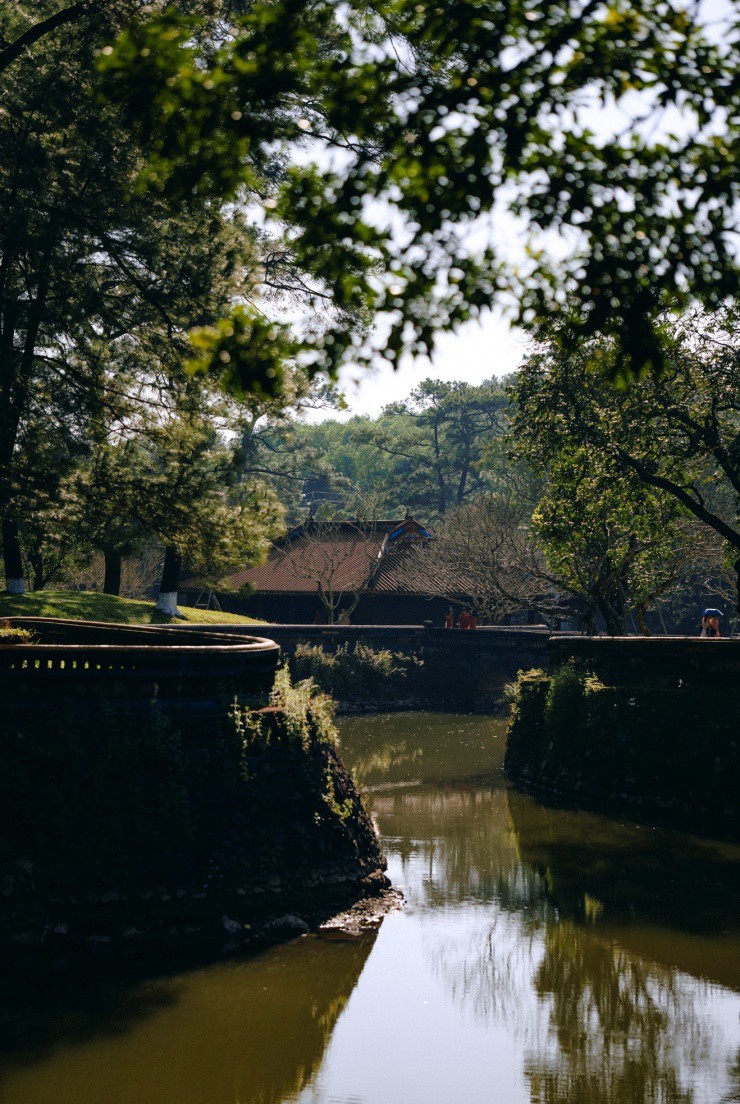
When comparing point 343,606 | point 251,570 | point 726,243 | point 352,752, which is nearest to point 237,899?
point 726,243

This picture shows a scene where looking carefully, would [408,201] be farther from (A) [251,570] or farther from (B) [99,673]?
(A) [251,570]

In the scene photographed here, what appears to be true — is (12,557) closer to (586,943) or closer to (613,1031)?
(586,943)

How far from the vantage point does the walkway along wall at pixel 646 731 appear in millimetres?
19828

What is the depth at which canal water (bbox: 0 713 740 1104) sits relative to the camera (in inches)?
395

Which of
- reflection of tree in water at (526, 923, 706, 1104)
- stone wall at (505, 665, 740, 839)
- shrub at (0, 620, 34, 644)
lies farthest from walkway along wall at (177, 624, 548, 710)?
reflection of tree in water at (526, 923, 706, 1104)

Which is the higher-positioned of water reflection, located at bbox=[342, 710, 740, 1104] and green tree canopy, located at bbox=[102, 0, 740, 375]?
green tree canopy, located at bbox=[102, 0, 740, 375]

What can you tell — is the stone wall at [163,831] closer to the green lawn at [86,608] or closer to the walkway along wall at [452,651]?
the green lawn at [86,608]

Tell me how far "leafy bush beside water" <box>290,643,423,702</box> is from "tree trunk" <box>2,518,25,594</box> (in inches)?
404

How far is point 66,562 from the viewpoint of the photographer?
39156mm

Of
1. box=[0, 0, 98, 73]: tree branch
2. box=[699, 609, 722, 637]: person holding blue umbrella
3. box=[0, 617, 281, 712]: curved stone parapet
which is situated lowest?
box=[0, 617, 281, 712]: curved stone parapet

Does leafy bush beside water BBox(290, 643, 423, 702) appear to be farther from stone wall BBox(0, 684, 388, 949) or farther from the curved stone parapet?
stone wall BBox(0, 684, 388, 949)

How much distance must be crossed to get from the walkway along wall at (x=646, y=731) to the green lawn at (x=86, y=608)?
1266 centimetres

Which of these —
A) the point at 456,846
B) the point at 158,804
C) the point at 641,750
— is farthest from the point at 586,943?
the point at 641,750

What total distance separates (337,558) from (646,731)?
97.0ft
